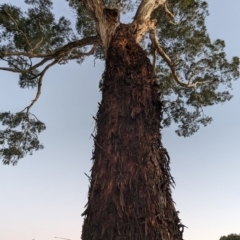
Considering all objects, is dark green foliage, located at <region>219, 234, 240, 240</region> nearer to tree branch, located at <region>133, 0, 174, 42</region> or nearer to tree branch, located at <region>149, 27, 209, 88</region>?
tree branch, located at <region>149, 27, 209, 88</region>

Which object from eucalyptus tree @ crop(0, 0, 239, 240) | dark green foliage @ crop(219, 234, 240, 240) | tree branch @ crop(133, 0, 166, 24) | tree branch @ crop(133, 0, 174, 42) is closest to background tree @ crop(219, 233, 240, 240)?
dark green foliage @ crop(219, 234, 240, 240)

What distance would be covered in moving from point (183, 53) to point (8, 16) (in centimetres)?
397

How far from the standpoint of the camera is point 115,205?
2.79 metres

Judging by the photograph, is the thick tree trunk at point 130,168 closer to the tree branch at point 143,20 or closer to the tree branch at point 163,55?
the tree branch at point 143,20

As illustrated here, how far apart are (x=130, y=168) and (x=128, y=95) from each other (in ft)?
2.97

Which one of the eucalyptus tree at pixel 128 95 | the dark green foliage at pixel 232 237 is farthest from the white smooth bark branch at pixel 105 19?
the dark green foliage at pixel 232 237

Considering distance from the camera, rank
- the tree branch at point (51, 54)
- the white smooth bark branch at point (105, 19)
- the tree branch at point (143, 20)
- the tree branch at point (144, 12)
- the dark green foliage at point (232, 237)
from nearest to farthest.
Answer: the white smooth bark branch at point (105, 19), the tree branch at point (143, 20), the tree branch at point (144, 12), the tree branch at point (51, 54), the dark green foliage at point (232, 237)

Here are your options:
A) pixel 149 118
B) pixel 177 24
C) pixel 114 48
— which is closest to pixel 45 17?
pixel 177 24

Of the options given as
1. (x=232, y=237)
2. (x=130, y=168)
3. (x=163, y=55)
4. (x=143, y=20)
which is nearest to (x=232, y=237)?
(x=232, y=237)

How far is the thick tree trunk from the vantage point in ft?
8.95

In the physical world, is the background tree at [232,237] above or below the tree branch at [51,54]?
below

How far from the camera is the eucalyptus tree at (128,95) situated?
9.31ft

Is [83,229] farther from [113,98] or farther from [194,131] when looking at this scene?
[194,131]

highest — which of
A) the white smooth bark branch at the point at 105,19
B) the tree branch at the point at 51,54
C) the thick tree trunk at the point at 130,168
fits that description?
the tree branch at the point at 51,54
